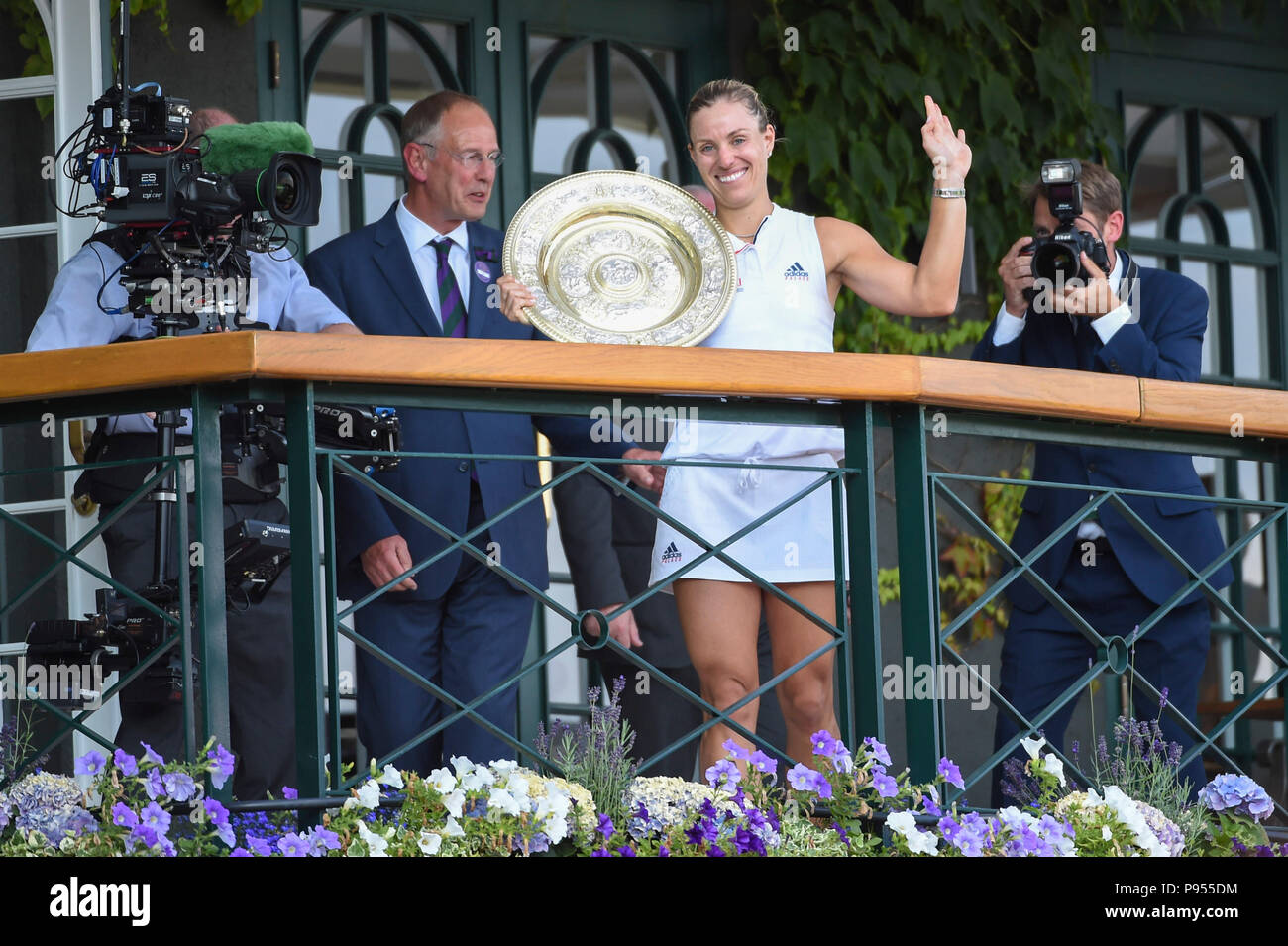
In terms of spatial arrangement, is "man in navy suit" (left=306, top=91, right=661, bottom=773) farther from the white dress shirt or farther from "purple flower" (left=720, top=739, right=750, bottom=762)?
"purple flower" (left=720, top=739, right=750, bottom=762)

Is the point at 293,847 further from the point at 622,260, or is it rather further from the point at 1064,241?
the point at 1064,241

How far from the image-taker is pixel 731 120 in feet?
13.0

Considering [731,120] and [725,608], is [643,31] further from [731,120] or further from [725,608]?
[725,608]

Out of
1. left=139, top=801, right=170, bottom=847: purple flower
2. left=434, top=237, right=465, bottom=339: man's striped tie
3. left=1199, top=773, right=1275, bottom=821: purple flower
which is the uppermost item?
left=434, top=237, right=465, bottom=339: man's striped tie

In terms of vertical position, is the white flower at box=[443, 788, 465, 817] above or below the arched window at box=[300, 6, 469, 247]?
below

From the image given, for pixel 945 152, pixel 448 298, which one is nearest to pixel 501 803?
pixel 448 298

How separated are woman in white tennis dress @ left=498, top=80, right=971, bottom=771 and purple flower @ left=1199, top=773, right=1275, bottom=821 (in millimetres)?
733

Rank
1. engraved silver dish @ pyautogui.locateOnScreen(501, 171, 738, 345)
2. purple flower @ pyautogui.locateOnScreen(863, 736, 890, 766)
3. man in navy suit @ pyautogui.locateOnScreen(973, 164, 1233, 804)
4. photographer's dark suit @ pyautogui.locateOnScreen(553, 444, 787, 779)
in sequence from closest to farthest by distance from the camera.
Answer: purple flower @ pyautogui.locateOnScreen(863, 736, 890, 766) < engraved silver dish @ pyautogui.locateOnScreen(501, 171, 738, 345) < man in navy suit @ pyautogui.locateOnScreen(973, 164, 1233, 804) < photographer's dark suit @ pyautogui.locateOnScreen(553, 444, 787, 779)

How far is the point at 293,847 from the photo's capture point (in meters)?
2.86

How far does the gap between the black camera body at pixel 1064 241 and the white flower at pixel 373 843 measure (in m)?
1.97

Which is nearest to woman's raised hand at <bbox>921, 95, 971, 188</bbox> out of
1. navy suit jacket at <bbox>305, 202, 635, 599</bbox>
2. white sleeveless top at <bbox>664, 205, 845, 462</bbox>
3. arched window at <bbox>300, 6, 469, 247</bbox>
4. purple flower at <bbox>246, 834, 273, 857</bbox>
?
white sleeveless top at <bbox>664, 205, 845, 462</bbox>

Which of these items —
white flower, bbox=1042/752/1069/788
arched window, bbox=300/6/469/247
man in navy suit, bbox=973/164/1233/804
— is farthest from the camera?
arched window, bbox=300/6/469/247

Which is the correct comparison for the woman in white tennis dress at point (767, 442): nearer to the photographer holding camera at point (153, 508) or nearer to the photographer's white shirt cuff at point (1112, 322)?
Answer: the photographer's white shirt cuff at point (1112, 322)

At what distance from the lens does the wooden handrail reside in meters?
3.02
